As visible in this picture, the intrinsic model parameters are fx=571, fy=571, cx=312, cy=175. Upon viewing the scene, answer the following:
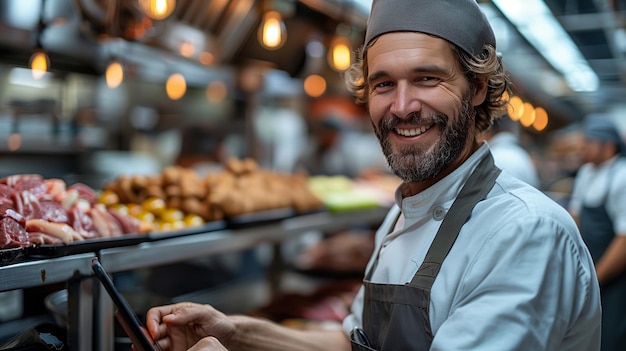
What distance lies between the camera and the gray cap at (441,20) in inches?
56.8

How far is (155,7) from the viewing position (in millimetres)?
2996

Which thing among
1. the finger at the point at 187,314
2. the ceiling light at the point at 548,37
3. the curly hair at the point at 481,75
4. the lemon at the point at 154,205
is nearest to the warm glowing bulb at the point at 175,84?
the lemon at the point at 154,205

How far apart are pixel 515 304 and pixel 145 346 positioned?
81cm

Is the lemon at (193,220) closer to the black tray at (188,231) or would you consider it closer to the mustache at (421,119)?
the black tray at (188,231)

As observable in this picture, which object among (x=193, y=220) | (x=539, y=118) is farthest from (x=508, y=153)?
(x=539, y=118)

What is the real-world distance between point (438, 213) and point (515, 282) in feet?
1.12

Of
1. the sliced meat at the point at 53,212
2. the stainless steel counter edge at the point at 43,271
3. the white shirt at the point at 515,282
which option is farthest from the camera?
the sliced meat at the point at 53,212

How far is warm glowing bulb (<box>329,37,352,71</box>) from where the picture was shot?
443cm

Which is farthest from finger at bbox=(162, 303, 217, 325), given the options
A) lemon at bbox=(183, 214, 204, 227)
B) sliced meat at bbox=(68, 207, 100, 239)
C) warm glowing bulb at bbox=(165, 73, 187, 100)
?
warm glowing bulb at bbox=(165, 73, 187, 100)

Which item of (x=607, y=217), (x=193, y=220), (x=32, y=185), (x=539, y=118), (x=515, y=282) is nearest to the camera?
(x=515, y=282)

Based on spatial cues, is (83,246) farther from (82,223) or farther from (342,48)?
(342,48)

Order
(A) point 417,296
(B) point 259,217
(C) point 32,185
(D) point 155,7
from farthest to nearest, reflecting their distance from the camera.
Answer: (B) point 259,217 → (D) point 155,7 → (C) point 32,185 → (A) point 417,296

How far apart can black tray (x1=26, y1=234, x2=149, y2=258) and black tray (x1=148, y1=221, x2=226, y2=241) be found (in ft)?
0.28

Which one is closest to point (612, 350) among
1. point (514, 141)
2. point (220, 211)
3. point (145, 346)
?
point (514, 141)
